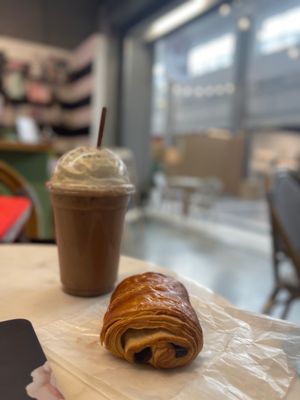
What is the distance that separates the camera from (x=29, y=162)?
2.83 meters

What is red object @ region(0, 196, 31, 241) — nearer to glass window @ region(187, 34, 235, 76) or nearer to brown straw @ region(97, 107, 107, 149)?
brown straw @ region(97, 107, 107, 149)

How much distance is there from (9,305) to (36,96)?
4779 millimetres

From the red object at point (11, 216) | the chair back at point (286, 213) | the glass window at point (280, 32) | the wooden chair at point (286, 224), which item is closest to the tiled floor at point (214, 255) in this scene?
the wooden chair at point (286, 224)

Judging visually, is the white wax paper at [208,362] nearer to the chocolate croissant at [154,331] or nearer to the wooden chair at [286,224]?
the chocolate croissant at [154,331]

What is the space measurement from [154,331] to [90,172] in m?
0.31

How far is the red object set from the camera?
101cm

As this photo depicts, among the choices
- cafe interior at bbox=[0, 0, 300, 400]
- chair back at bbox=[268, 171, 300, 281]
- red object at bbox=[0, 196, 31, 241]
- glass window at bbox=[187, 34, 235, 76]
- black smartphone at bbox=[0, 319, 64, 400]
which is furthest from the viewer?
glass window at bbox=[187, 34, 235, 76]

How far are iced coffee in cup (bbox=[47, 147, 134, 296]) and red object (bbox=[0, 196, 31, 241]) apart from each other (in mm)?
395

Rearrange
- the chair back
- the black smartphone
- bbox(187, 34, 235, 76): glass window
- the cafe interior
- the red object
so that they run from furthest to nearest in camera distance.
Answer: bbox(187, 34, 235, 76): glass window → the cafe interior → the chair back → the red object → the black smartphone

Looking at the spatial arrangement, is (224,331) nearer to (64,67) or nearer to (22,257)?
(22,257)

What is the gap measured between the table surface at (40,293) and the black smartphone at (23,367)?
0.07 ft

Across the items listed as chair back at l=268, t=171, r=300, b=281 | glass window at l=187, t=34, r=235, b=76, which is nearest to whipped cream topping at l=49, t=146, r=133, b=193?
chair back at l=268, t=171, r=300, b=281

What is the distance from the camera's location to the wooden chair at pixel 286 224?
1.63m

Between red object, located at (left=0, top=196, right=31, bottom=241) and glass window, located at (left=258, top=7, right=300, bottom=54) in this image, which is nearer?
red object, located at (left=0, top=196, right=31, bottom=241)
